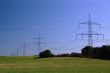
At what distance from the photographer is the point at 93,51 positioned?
132 metres

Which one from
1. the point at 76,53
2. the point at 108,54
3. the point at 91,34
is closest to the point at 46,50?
the point at 76,53

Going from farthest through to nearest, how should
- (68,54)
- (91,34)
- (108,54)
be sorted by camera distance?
(68,54) < (108,54) < (91,34)

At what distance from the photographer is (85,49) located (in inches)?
6334

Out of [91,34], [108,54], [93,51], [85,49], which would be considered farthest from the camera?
[85,49]

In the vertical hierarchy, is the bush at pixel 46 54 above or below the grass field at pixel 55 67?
above

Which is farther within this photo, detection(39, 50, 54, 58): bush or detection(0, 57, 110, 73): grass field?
detection(39, 50, 54, 58): bush

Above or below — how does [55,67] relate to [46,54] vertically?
below

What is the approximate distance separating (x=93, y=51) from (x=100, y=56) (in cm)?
794

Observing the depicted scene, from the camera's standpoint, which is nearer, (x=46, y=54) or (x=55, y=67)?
(x=55, y=67)

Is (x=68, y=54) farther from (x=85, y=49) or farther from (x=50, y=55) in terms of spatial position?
(x=85, y=49)

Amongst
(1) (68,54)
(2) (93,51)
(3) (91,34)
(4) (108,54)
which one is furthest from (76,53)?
(3) (91,34)

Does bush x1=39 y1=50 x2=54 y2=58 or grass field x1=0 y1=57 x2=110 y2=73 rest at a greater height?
bush x1=39 y1=50 x2=54 y2=58

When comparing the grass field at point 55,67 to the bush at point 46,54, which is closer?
the grass field at point 55,67

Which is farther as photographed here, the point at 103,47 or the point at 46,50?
the point at 46,50
